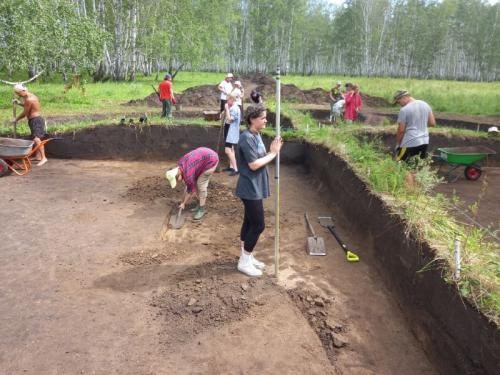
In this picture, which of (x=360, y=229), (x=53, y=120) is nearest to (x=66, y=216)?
(x=360, y=229)

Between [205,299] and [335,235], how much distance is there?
7.23ft

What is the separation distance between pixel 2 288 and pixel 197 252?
2125mm

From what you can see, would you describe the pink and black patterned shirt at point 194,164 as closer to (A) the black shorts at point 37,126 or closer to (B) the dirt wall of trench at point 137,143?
(B) the dirt wall of trench at point 137,143

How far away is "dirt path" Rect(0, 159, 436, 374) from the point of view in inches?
132

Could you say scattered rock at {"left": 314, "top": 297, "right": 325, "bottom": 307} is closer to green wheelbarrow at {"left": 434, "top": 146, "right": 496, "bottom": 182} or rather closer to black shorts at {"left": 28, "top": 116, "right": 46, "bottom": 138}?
green wheelbarrow at {"left": 434, "top": 146, "right": 496, "bottom": 182}

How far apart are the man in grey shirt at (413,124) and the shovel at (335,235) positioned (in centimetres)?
159

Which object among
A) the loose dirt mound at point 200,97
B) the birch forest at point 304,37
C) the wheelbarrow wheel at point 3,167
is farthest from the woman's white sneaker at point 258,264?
the birch forest at point 304,37

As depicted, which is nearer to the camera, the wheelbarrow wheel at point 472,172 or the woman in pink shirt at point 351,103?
the wheelbarrow wheel at point 472,172

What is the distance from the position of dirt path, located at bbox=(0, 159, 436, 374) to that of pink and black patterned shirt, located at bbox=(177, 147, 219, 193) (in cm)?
75

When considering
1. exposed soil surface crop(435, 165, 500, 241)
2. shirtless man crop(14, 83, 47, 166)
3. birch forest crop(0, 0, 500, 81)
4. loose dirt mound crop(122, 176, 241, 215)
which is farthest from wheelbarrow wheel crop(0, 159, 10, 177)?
birch forest crop(0, 0, 500, 81)

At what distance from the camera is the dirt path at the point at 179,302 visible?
335 cm

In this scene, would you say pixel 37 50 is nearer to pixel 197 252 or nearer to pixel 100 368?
pixel 197 252

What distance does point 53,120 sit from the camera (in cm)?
1288

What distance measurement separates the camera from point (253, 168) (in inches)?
163
